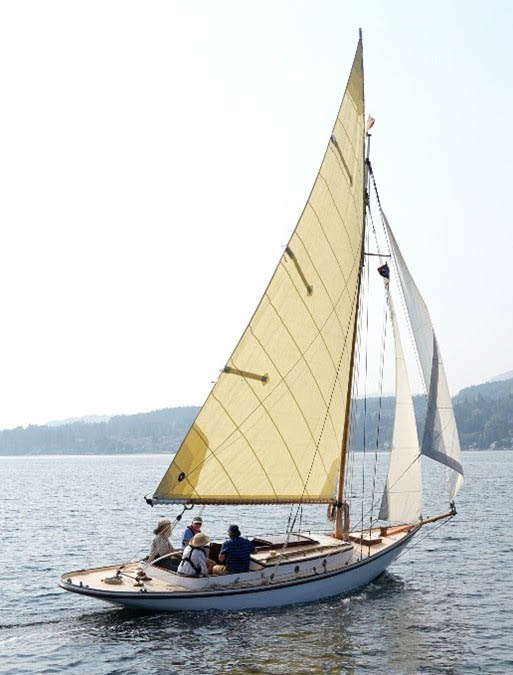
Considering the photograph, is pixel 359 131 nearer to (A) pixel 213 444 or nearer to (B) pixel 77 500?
(A) pixel 213 444

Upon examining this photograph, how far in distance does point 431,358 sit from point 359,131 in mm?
8531

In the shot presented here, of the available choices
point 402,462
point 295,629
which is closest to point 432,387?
point 402,462

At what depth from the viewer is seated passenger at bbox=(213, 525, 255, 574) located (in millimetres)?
25109

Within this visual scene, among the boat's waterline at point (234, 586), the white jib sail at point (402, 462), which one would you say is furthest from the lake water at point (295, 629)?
the white jib sail at point (402, 462)

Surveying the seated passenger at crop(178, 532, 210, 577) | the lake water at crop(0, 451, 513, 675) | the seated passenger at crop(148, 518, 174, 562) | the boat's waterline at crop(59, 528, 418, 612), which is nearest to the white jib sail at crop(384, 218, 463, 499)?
the boat's waterline at crop(59, 528, 418, 612)

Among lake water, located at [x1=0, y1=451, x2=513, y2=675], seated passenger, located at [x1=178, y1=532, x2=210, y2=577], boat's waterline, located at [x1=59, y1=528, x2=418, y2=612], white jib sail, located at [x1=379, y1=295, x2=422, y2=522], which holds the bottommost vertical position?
lake water, located at [x1=0, y1=451, x2=513, y2=675]

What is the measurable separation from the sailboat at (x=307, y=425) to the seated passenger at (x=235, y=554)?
280 millimetres

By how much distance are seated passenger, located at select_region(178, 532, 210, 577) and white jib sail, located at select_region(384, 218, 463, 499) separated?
8751 millimetres

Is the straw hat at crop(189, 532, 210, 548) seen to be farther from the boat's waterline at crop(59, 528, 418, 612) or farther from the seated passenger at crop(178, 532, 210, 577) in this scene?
the boat's waterline at crop(59, 528, 418, 612)

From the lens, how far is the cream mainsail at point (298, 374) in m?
26.1

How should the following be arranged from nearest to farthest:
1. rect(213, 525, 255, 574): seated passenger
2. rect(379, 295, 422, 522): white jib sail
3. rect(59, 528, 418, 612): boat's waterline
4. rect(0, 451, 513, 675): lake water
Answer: rect(0, 451, 513, 675): lake water → rect(59, 528, 418, 612): boat's waterline → rect(213, 525, 255, 574): seated passenger → rect(379, 295, 422, 522): white jib sail

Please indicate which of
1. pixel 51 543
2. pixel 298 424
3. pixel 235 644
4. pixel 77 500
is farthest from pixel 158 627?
pixel 77 500

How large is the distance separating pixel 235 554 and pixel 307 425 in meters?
5.13

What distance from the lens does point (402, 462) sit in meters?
30.8
